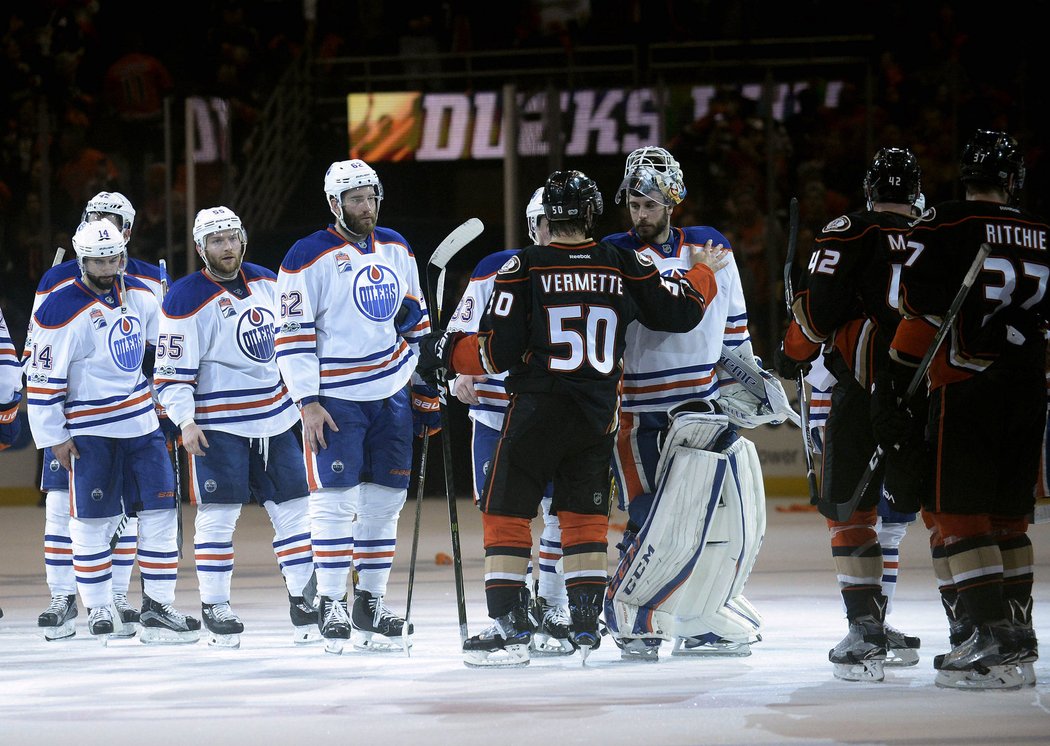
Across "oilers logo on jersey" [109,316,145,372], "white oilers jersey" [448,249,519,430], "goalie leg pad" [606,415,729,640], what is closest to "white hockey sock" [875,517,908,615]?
"goalie leg pad" [606,415,729,640]

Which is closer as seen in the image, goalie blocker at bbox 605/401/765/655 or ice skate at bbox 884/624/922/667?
ice skate at bbox 884/624/922/667

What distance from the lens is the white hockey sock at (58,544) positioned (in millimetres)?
6473

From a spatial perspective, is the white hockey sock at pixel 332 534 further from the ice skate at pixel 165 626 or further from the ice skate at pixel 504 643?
the ice skate at pixel 504 643

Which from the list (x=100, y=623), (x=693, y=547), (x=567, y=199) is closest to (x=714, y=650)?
(x=693, y=547)

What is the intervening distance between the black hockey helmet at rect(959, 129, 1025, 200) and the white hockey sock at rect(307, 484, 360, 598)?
2.39m

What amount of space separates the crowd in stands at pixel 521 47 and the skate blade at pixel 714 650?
235 inches

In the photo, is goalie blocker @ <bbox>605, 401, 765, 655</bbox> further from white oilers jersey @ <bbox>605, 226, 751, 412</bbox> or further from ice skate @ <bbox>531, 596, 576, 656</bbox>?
ice skate @ <bbox>531, 596, 576, 656</bbox>

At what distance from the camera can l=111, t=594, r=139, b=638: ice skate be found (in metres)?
6.17

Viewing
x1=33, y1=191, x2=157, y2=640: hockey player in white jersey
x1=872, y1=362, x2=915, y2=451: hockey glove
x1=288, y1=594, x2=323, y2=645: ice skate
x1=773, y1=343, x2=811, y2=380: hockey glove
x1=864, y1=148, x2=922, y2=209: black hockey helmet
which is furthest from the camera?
x1=33, y1=191, x2=157, y2=640: hockey player in white jersey

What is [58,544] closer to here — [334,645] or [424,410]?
[334,645]

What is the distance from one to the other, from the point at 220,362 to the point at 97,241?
71 cm

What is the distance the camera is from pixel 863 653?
470 cm

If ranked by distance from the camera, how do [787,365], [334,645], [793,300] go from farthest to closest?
[334,645], [787,365], [793,300]

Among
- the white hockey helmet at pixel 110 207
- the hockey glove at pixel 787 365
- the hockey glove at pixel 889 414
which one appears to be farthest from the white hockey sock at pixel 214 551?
the hockey glove at pixel 889 414
